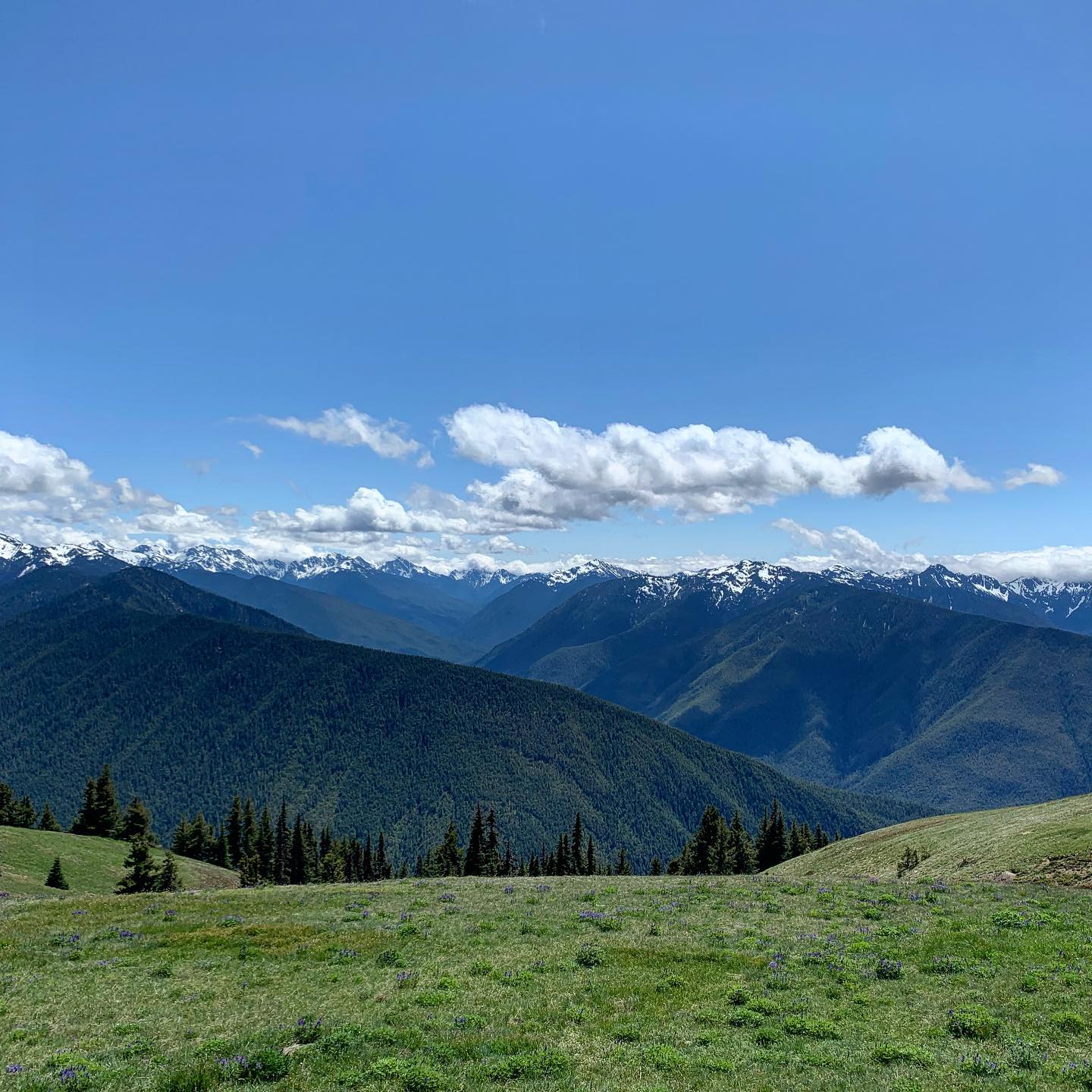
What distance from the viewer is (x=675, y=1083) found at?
13812 mm

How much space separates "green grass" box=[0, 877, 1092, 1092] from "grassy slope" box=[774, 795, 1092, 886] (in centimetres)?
735

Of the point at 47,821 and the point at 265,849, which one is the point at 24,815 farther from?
the point at 265,849

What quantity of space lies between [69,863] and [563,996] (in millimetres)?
84434

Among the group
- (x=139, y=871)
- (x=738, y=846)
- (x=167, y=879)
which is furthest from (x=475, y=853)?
(x=167, y=879)

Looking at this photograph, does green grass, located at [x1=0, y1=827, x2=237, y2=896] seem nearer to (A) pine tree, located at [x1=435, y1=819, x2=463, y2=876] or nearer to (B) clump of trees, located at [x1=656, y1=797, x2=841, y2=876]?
(A) pine tree, located at [x1=435, y1=819, x2=463, y2=876]

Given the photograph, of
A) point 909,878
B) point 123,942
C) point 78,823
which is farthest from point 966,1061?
point 78,823

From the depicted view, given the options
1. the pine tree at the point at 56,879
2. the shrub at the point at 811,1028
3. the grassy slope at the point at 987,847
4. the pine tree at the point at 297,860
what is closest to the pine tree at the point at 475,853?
the pine tree at the point at 297,860

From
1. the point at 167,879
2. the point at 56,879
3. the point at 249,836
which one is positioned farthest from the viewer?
the point at 249,836

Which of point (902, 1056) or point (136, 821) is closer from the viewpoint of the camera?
point (902, 1056)

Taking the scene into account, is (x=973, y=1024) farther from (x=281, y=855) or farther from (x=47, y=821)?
(x=47, y=821)

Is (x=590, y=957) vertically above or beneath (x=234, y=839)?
above

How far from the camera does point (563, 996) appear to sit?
1939 cm

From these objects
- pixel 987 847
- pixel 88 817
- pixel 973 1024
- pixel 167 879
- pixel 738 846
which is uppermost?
pixel 973 1024

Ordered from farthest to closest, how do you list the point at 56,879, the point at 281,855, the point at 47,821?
1. the point at 281,855
2. the point at 47,821
3. the point at 56,879
